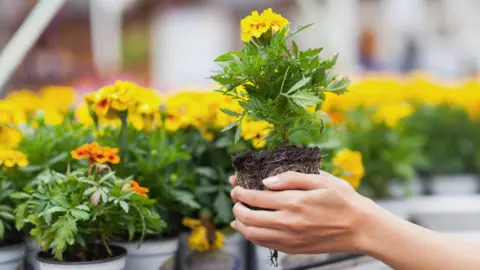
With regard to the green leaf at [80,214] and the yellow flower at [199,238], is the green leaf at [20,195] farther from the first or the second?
the yellow flower at [199,238]

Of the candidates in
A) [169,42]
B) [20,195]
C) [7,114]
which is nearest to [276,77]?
[20,195]

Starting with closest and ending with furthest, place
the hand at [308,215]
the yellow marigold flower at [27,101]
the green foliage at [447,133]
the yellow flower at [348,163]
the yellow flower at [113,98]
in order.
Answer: the hand at [308,215] → the yellow flower at [113,98] → the yellow flower at [348,163] → the yellow marigold flower at [27,101] → the green foliage at [447,133]

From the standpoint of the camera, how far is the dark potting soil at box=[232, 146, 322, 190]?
0.94 meters

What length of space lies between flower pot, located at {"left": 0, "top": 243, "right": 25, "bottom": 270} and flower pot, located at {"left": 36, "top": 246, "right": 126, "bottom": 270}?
0.26 ft

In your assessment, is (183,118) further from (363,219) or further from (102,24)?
(102,24)

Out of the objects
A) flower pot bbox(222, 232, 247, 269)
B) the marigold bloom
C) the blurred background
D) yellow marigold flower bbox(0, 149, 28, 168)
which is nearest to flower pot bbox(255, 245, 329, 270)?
flower pot bbox(222, 232, 247, 269)

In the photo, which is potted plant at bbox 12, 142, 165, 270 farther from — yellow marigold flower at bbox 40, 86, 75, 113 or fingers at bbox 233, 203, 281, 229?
yellow marigold flower at bbox 40, 86, 75, 113

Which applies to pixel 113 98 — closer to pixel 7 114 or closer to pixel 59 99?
pixel 7 114

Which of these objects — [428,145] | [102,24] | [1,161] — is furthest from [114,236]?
[102,24]

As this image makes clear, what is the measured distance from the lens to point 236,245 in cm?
138

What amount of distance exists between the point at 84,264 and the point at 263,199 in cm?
32

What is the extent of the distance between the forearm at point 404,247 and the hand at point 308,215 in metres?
0.01

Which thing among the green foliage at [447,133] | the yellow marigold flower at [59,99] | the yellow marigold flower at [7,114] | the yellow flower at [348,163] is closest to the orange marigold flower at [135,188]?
the yellow marigold flower at [7,114]

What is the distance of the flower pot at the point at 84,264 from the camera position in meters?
1.01
